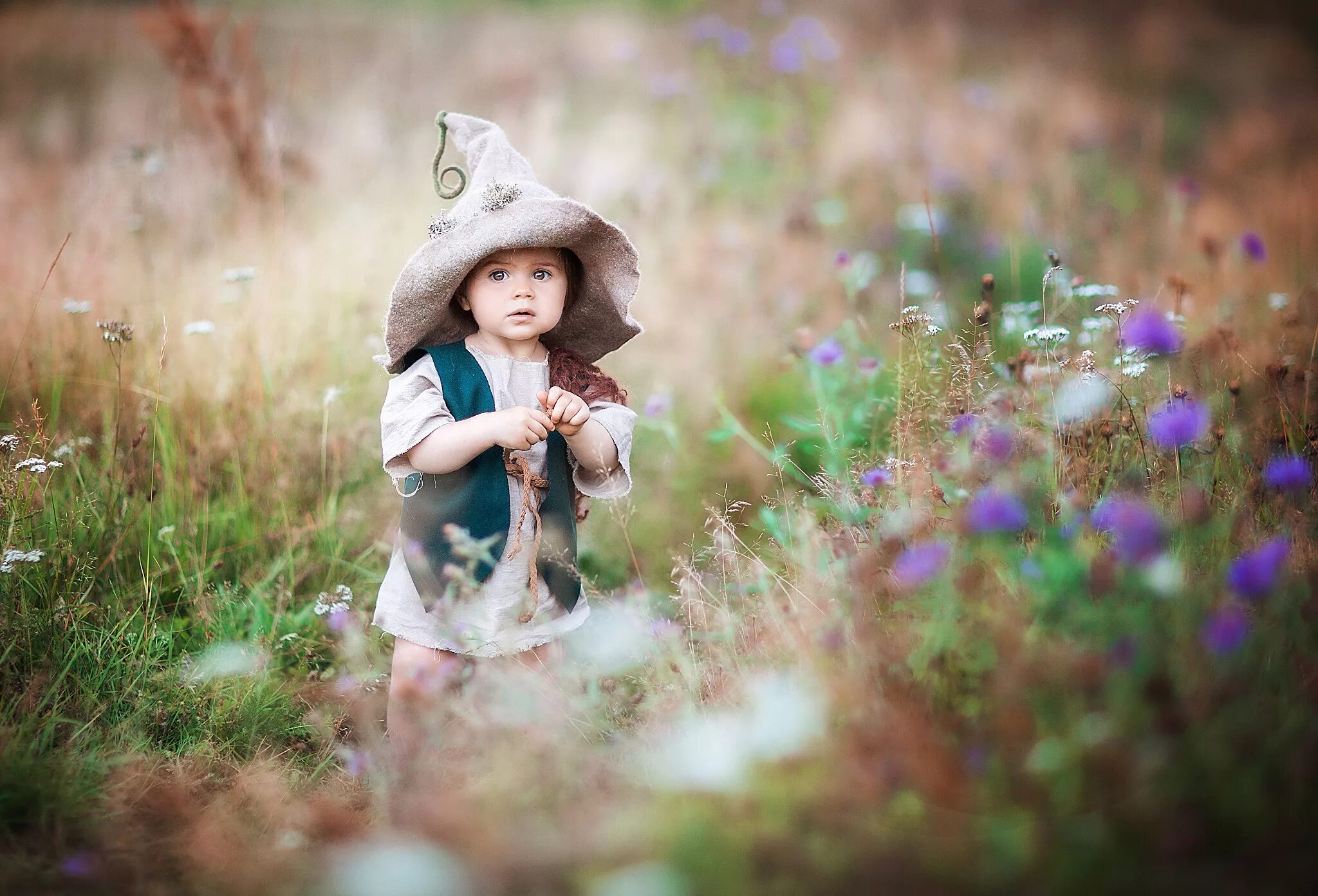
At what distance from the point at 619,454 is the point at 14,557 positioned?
4.54ft

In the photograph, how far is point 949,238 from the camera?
543 cm

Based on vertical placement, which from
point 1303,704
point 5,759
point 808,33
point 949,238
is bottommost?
point 5,759

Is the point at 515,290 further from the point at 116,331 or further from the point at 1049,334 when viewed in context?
the point at 1049,334

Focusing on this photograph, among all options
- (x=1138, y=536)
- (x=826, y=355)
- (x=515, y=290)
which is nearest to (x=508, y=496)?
(x=515, y=290)

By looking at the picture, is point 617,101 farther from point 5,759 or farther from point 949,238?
point 5,759

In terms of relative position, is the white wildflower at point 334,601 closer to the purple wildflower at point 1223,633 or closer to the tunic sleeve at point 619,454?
the tunic sleeve at point 619,454

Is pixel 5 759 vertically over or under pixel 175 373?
under

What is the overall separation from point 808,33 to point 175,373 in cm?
502

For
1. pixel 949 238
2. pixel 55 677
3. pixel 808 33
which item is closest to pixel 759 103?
pixel 808 33

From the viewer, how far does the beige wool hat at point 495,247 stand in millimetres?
2113

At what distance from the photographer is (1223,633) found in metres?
1.30

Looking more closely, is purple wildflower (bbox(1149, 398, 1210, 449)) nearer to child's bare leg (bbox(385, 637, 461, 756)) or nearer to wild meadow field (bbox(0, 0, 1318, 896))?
wild meadow field (bbox(0, 0, 1318, 896))

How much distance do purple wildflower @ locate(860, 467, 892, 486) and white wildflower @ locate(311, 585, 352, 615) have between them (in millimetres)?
1364

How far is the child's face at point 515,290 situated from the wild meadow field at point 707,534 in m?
0.69
